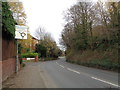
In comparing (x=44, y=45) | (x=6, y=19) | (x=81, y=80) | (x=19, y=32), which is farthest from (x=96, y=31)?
(x=44, y=45)

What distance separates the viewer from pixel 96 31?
87.6 feet

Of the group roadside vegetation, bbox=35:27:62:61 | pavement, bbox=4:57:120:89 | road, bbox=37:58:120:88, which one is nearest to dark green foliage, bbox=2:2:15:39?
pavement, bbox=4:57:120:89

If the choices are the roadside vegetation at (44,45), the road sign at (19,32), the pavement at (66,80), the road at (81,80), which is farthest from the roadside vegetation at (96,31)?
the roadside vegetation at (44,45)

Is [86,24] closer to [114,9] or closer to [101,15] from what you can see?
[101,15]

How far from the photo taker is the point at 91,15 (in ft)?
105

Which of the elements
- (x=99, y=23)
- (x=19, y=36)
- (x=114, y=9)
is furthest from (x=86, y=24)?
(x=19, y=36)

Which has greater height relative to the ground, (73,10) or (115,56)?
(73,10)

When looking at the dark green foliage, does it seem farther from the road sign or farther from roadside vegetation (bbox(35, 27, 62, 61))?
roadside vegetation (bbox(35, 27, 62, 61))

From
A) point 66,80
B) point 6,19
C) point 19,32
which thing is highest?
point 6,19

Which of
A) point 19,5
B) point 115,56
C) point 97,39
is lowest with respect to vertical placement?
point 115,56

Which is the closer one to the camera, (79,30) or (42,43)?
(79,30)

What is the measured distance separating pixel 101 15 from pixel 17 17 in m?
14.2

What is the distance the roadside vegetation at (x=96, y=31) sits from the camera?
20.6 metres

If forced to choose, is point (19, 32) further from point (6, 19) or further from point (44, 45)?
point (44, 45)
